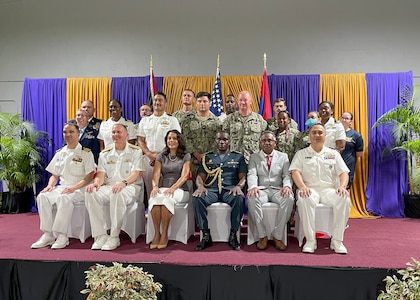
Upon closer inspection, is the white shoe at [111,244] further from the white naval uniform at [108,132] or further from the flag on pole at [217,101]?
the flag on pole at [217,101]

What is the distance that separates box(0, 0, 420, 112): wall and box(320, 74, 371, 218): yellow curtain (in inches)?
11.8

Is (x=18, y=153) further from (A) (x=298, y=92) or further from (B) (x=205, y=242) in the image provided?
(A) (x=298, y=92)

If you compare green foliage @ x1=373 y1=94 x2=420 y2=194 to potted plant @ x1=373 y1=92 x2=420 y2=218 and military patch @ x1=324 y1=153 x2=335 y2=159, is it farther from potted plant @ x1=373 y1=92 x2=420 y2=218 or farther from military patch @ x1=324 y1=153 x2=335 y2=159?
military patch @ x1=324 y1=153 x2=335 y2=159

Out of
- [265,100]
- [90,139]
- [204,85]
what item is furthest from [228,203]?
[204,85]

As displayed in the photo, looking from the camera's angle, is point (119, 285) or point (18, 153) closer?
point (119, 285)

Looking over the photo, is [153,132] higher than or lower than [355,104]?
lower

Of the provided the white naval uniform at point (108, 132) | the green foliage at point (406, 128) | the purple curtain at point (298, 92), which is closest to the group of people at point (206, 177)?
the white naval uniform at point (108, 132)

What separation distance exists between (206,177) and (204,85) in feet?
9.33

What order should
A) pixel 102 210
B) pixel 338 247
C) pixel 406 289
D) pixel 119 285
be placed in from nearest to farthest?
1. pixel 406 289
2. pixel 119 285
3. pixel 338 247
4. pixel 102 210

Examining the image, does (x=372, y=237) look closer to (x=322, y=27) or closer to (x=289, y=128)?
(x=289, y=128)

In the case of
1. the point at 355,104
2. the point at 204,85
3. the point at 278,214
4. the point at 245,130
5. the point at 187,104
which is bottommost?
the point at 278,214

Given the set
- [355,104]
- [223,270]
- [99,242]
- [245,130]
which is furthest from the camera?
[355,104]

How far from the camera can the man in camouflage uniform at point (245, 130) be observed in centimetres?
474

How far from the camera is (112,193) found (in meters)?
4.18
